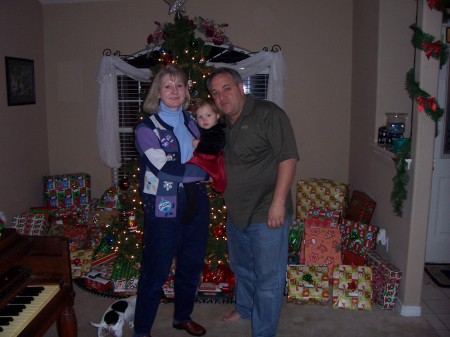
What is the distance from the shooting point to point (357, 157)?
432 cm

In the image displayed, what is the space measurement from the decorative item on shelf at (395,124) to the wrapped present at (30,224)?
11.1 feet

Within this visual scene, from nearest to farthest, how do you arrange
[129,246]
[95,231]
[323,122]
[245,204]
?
[245,204]
[129,246]
[95,231]
[323,122]

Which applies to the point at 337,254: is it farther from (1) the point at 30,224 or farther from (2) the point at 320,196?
(1) the point at 30,224

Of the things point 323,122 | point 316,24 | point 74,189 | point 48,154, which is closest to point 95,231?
point 74,189

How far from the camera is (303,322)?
287 centimetres

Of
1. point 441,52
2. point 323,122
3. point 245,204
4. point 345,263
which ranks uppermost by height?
point 441,52

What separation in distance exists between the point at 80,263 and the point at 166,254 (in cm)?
171

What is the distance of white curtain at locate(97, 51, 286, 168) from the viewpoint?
4.61 metres

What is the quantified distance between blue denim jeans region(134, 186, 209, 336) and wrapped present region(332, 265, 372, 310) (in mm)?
1213

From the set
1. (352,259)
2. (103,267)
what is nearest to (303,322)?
(352,259)

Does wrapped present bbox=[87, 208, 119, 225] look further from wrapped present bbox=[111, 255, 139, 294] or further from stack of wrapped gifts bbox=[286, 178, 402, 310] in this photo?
stack of wrapped gifts bbox=[286, 178, 402, 310]

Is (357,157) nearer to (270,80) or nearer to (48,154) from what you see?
(270,80)

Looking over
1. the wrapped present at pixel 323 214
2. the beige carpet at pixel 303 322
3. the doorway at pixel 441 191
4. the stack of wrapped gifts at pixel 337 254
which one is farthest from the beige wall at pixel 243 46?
the beige carpet at pixel 303 322

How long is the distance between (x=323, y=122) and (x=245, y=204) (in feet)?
9.11
